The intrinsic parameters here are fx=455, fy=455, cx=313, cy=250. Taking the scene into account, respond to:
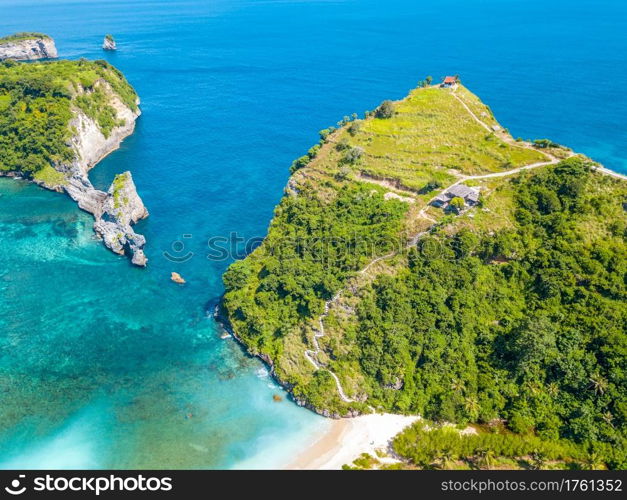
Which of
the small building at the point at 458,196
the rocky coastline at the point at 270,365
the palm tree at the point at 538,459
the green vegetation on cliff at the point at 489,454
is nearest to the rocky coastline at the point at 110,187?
the rocky coastline at the point at 270,365

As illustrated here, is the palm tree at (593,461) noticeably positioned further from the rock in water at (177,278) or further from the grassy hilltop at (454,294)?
the rock in water at (177,278)

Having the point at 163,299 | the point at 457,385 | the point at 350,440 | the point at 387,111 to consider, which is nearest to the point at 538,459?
the point at 457,385

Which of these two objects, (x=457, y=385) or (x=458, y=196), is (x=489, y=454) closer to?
(x=457, y=385)

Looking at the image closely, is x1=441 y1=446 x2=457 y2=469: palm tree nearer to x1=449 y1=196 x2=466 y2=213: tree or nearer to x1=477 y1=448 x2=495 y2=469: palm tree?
x1=477 y1=448 x2=495 y2=469: palm tree

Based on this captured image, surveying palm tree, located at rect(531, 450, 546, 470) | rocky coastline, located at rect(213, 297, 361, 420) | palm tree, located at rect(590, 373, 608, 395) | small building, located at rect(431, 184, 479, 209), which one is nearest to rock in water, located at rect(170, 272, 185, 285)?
rocky coastline, located at rect(213, 297, 361, 420)
